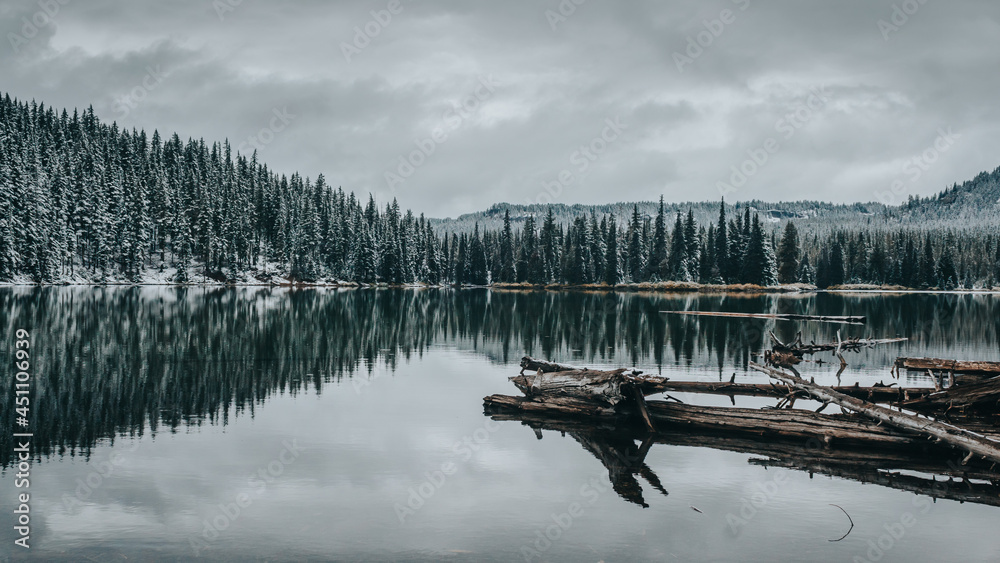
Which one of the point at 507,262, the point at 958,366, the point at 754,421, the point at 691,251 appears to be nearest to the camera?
the point at 754,421

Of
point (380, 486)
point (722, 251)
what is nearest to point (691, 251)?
point (722, 251)

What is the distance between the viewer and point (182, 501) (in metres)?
11.7

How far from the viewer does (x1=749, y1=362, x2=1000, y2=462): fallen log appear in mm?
13320

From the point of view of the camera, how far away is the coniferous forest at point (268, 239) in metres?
120

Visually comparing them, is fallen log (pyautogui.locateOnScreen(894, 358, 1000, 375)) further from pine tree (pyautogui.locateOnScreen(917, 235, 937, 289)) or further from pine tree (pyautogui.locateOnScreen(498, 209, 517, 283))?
pine tree (pyautogui.locateOnScreen(917, 235, 937, 289))

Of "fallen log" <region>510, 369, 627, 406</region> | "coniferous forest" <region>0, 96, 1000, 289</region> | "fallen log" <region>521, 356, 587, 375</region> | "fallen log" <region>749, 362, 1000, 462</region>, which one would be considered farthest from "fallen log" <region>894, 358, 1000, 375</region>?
"coniferous forest" <region>0, 96, 1000, 289</region>

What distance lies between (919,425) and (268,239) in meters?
165

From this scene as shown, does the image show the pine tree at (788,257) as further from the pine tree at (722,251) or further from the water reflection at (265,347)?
the water reflection at (265,347)

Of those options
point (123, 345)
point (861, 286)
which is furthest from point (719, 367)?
point (861, 286)

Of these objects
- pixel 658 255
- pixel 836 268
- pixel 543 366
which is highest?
pixel 658 255

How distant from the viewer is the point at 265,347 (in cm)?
3419

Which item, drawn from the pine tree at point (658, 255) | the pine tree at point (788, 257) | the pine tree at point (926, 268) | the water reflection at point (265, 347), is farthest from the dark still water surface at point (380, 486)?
the pine tree at point (926, 268)

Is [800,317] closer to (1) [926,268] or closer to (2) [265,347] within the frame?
(2) [265,347]

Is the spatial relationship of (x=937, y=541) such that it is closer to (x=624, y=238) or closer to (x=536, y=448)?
(x=536, y=448)
